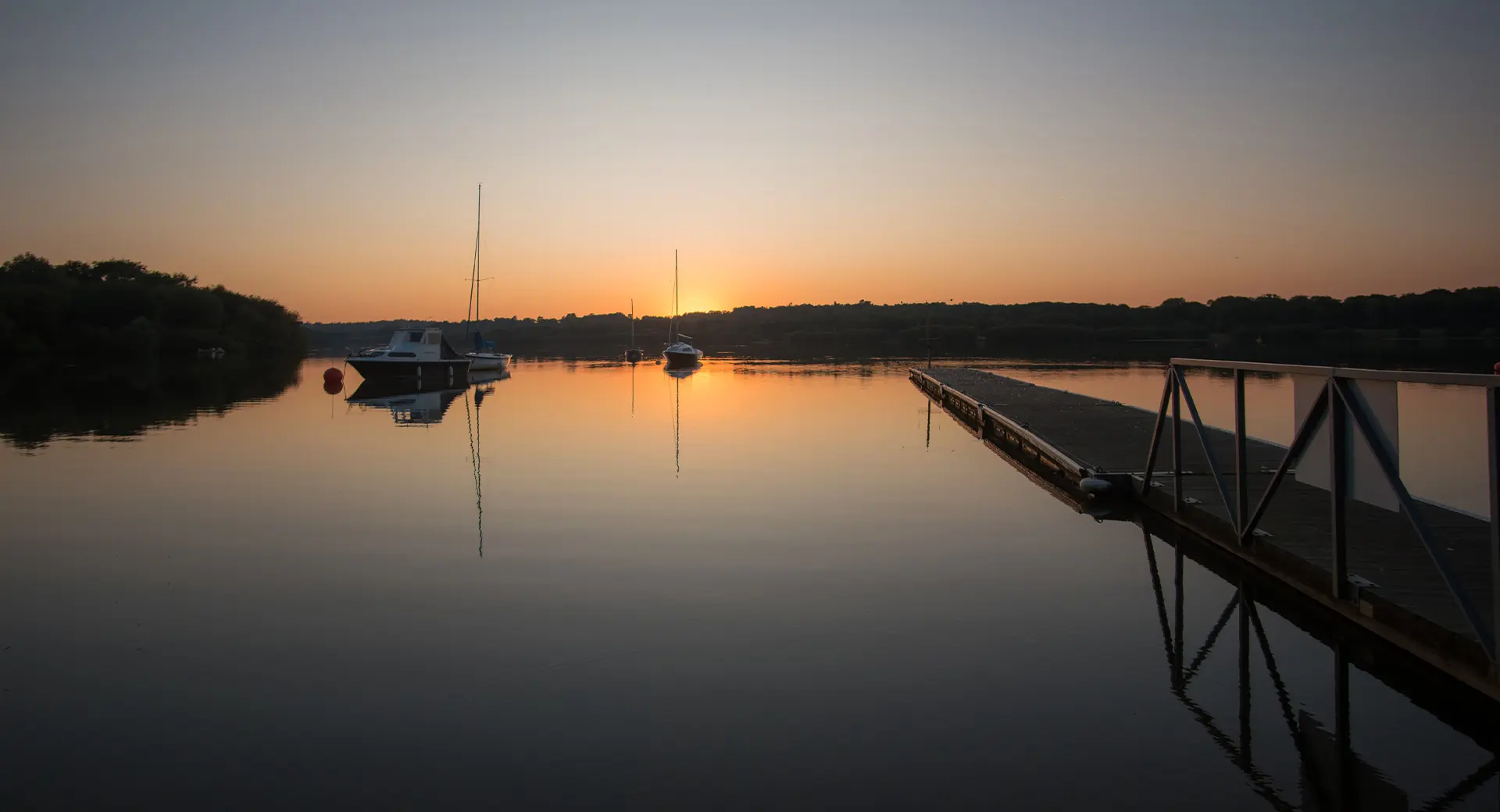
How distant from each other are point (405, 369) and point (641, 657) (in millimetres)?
39484

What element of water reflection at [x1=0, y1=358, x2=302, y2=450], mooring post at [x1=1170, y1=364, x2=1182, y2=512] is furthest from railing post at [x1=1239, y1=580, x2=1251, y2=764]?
water reflection at [x1=0, y1=358, x2=302, y2=450]

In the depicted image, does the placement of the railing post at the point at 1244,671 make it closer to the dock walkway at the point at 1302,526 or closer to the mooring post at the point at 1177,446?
the dock walkway at the point at 1302,526

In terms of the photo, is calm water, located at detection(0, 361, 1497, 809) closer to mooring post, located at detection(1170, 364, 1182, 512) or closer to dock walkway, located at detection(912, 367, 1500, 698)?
dock walkway, located at detection(912, 367, 1500, 698)

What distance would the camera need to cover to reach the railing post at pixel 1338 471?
23.0 ft

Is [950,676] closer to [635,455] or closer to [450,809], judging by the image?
[450,809]

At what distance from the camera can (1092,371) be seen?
51.5m

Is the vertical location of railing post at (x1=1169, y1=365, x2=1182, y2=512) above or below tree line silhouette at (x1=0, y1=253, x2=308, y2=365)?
below

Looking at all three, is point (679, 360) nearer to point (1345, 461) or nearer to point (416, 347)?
point (416, 347)

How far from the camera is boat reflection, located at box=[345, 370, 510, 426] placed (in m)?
27.0

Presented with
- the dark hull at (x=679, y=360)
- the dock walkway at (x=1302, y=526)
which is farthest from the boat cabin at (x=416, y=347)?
the dock walkway at (x=1302, y=526)

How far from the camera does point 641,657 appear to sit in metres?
6.72

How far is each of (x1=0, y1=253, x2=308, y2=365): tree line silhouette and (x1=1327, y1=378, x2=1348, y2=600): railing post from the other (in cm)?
7983

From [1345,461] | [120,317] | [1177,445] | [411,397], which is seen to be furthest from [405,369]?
[120,317]

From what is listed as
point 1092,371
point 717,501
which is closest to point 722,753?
point 717,501
